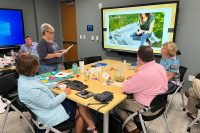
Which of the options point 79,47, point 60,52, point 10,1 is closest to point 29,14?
point 10,1

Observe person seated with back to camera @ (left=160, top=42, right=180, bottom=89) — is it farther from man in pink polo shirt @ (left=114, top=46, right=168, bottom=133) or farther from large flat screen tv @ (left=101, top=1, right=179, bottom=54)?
large flat screen tv @ (left=101, top=1, right=179, bottom=54)

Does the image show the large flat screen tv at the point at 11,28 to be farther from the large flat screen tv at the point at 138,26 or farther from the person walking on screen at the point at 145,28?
the person walking on screen at the point at 145,28

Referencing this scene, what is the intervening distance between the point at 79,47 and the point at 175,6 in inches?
120

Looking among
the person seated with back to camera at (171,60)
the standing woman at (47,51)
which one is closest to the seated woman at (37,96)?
the standing woman at (47,51)

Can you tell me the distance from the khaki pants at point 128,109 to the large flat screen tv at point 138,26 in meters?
2.05

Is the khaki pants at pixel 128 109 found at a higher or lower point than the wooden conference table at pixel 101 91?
lower

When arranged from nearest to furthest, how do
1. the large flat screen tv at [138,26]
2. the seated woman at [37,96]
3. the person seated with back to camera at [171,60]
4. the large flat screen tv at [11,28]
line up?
the seated woman at [37,96], the person seated with back to camera at [171,60], the large flat screen tv at [138,26], the large flat screen tv at [11,28]

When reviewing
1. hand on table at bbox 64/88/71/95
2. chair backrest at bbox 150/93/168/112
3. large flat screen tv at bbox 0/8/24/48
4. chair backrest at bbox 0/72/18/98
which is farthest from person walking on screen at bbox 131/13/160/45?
large flat screen tv at bbox 0/8/24/48

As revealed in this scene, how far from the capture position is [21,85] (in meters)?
1.49

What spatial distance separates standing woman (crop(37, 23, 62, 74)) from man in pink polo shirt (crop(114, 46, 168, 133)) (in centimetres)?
148

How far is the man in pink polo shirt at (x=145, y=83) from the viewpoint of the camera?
1.63 m

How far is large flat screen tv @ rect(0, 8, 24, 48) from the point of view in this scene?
444 cm

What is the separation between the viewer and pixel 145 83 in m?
1.64

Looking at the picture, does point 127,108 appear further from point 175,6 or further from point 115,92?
point 175,6
